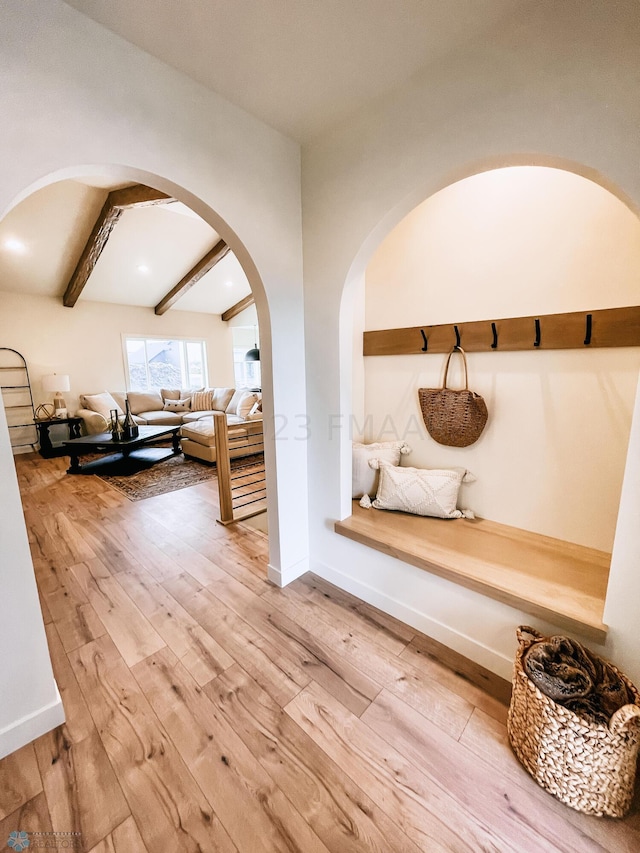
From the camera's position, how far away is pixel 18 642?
1.13m

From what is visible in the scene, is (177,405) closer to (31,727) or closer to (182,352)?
(182,352)

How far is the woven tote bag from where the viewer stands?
71.6 inches

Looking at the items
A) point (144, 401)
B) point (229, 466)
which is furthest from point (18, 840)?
point (144, 401)

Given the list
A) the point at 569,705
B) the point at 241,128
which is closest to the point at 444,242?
the point at 241,128

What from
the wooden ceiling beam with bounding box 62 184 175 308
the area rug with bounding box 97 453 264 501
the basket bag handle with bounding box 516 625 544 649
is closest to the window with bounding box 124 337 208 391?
the wooden ceiling beam with bounding box 62 184 175 308

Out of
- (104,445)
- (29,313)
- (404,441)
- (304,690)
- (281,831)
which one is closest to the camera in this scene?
(281,831)

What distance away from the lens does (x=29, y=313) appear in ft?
17.5

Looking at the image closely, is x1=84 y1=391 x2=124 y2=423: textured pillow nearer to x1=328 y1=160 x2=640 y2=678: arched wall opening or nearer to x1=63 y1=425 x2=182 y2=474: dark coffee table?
x1=63 y1=425 x2=182 y2=474: dark coffee table

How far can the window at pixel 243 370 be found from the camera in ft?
28.7

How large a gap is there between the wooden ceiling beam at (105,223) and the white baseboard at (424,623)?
3732 mm

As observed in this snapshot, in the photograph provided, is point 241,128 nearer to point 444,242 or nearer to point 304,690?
point 444,242

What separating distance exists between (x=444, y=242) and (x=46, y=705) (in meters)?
2.80

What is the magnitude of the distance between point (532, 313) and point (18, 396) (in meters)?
7.05

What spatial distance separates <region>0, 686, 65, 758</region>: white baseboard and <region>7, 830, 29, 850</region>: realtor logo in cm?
30
